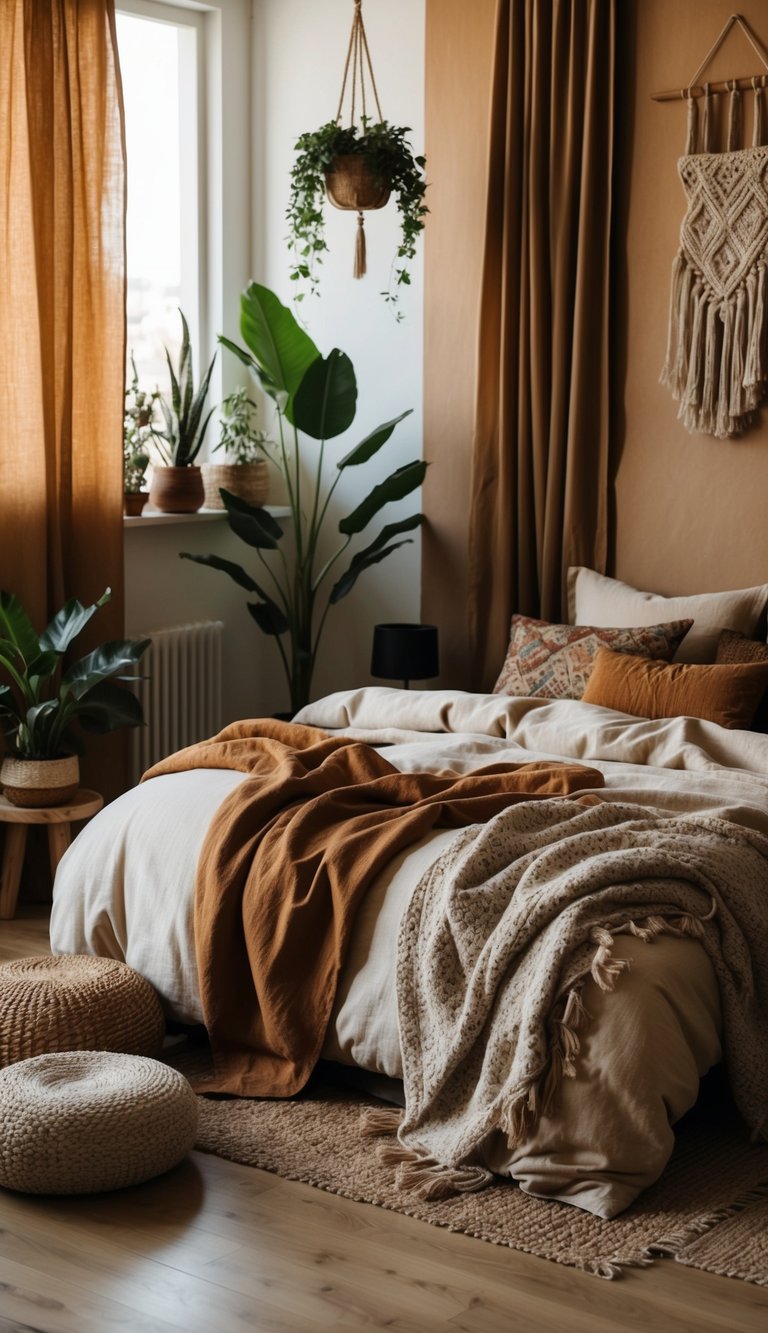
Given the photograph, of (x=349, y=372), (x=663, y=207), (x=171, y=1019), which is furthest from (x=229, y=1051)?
(x=663, y=207)

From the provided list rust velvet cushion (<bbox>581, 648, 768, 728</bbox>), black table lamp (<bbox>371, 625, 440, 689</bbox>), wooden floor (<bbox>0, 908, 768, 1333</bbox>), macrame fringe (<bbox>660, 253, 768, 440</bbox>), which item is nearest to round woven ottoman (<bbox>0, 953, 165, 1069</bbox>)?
wooden floor (<bbox>0, 908, 768, 1333</bbox>)

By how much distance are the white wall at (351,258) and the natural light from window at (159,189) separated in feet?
0.87

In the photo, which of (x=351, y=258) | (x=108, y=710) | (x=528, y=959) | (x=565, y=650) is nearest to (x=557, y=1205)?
(x=528, y=959)

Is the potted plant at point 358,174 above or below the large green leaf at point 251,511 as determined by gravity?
above

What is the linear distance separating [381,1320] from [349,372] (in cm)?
340

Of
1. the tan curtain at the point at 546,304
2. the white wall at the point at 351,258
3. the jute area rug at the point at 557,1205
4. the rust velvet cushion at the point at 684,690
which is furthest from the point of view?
the white wall at the point at 351,258

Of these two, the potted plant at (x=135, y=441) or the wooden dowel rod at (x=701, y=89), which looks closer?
the wooden dowel rod at (x=701, y=89)

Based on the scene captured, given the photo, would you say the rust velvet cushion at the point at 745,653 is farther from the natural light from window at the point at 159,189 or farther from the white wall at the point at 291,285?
the natural light from window at the point at 159,189

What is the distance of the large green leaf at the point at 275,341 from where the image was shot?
513cm

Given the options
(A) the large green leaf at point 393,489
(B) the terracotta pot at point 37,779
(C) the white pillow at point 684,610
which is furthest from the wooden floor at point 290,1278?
(A) the large green leaf at point 393,489

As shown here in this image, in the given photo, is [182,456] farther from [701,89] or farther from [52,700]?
[701,89]

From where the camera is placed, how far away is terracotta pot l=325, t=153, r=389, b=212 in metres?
4.79

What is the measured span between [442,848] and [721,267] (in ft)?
7.41

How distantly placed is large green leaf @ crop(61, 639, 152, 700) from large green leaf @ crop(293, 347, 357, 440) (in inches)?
44.1
